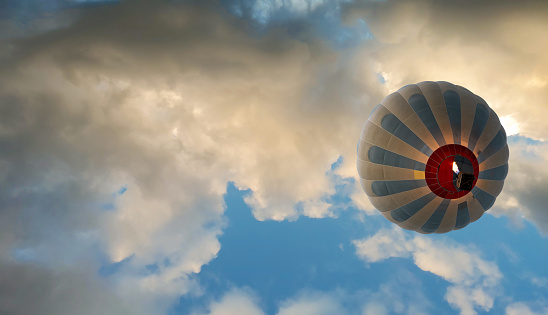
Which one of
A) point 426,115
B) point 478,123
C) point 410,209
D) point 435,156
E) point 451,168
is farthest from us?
point 410,209

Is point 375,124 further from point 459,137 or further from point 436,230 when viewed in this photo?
point 436,230

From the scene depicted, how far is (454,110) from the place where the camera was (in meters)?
14.1

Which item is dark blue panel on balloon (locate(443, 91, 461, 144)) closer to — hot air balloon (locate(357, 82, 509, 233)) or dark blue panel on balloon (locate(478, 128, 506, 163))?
hot air balloon (locate(357, 82, 509, 233))

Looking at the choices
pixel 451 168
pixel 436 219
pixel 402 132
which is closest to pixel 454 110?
pixel 402 132

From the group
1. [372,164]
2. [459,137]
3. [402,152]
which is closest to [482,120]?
[459,137]

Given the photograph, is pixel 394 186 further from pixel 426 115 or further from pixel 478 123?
pixel 478 123

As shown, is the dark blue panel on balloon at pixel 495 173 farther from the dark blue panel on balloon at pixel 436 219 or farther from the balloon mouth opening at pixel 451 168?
the dark blue panel on balloon at pixel 436 219

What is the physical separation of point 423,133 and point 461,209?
521 cm

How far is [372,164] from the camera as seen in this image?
52.2 feet

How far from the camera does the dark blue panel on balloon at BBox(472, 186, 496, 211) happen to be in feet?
47.9

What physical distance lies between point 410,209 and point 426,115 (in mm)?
5451

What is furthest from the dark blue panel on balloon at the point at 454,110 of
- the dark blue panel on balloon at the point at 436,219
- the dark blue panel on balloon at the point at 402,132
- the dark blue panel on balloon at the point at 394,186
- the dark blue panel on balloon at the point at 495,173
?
the dark blue panel on balloon at the point at 436,219

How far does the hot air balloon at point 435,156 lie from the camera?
13469 millimetres

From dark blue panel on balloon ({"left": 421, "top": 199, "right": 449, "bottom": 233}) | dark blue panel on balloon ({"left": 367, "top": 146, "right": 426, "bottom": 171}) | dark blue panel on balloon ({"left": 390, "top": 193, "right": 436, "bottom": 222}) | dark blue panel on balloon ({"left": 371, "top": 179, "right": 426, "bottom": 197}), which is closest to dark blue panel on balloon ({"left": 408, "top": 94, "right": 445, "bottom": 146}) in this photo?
dark blue panel on balloon ({"left": 367, "top": 146, "right": 426, "bottom": 171})
